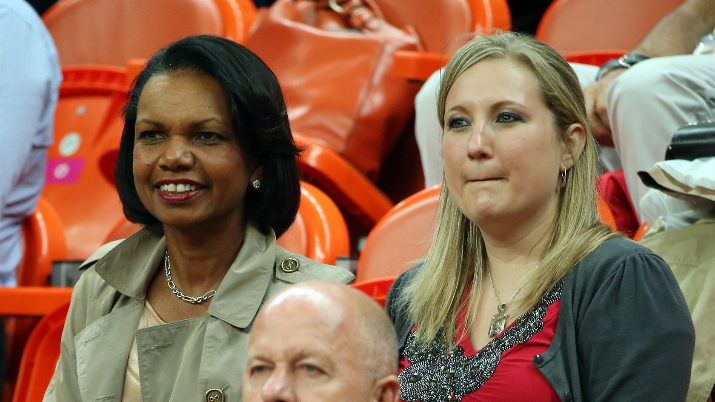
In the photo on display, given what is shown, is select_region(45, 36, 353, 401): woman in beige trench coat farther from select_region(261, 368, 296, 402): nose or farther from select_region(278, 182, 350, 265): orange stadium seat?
select_region(278, 182, 350, 265): orange stadium seat

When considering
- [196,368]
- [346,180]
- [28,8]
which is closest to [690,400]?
[196,368]

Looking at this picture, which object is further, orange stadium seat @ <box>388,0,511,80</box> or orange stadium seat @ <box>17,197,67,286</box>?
orange stadium seat @ <box>388,0,511,80</box>

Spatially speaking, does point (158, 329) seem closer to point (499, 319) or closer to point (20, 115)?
point (499, 319)

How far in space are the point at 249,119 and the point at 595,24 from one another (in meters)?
1.87

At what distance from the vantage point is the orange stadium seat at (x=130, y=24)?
10.7ft

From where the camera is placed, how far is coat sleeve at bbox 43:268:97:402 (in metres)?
1.57

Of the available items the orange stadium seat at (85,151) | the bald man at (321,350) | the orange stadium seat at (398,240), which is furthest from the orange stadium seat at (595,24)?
the bald man at (321,350)

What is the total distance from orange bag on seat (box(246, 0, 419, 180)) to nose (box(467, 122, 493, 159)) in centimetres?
136

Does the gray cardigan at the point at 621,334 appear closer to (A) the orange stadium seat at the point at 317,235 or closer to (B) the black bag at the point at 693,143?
(B) the black bag at the point at 693,143

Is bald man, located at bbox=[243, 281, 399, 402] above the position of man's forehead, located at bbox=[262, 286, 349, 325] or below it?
below

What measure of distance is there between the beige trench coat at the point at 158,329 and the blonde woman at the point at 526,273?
174mm

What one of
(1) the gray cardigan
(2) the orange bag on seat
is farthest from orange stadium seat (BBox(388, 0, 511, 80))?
(1) the gray cardigan

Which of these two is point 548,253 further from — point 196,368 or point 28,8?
point 28,8

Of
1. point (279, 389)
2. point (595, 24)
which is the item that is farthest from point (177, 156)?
point (595, 24)
